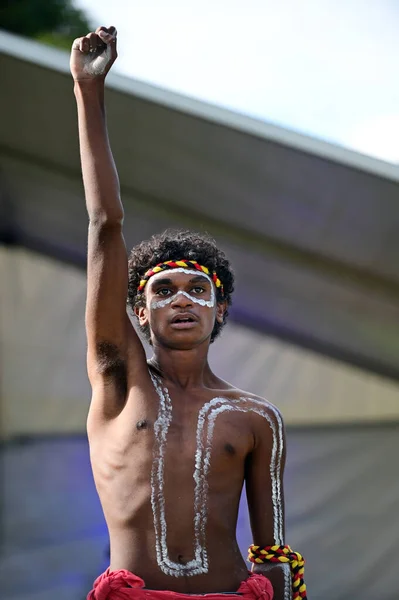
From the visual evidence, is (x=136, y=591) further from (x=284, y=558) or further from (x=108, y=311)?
(x=108, y=311)

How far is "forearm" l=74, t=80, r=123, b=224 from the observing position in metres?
1.96

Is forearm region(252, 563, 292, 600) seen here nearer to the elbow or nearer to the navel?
the navel

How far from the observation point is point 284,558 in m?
1.96

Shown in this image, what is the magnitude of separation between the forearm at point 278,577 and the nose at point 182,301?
629 millimetres

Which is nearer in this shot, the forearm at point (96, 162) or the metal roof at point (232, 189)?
the forearm at point (96, 162)

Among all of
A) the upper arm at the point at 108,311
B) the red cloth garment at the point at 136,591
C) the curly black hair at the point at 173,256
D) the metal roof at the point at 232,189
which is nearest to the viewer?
the red cloth garment at the point at 136,591

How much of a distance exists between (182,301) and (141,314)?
0.16 meters

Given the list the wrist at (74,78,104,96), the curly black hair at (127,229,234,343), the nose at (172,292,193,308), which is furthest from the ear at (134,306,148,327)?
the wrist at (74,78,104,96)

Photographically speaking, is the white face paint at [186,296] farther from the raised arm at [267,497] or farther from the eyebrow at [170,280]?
the raised arm at [267,497]

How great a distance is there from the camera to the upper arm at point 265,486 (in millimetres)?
1995

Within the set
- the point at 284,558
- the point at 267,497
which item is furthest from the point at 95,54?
the point at 284,558

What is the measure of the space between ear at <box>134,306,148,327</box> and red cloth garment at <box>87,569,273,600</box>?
0.62m

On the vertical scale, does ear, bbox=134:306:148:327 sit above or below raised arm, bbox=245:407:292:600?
above

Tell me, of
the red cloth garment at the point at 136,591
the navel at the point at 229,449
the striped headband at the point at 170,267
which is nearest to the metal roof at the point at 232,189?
the striped headband at the point at 170,267
